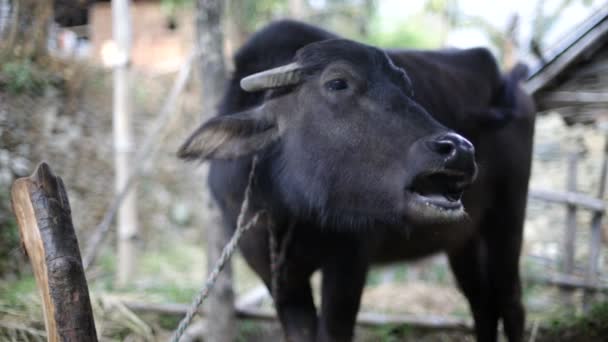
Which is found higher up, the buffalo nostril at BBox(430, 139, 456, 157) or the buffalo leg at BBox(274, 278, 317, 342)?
the buffalo nostril at BBox(430, 139, 456, 157)

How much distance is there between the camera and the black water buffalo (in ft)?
7.60

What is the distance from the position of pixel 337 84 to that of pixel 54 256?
1338mm

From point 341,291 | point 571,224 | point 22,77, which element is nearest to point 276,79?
point 341,291

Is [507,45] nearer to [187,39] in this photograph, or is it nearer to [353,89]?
[187,39]

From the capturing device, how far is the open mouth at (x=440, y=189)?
219 cm

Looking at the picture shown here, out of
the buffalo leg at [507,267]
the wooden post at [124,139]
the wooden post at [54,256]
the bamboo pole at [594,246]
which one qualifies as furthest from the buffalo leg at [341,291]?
the bamboo pole at [594,246]

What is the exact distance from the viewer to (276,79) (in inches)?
102

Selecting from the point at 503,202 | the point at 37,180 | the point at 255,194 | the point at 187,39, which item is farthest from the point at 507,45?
the point at 37,180

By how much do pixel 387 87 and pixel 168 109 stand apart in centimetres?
416

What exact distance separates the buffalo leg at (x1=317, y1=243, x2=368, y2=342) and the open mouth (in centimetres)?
70

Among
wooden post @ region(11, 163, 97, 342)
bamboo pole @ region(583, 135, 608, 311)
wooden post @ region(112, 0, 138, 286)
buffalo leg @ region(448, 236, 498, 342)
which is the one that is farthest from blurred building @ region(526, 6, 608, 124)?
wooden post @ region(112, 0, 138, 286)

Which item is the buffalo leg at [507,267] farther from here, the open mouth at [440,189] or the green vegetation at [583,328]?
the open mouth at [440,189]

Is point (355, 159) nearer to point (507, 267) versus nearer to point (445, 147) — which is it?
point (445, 147)

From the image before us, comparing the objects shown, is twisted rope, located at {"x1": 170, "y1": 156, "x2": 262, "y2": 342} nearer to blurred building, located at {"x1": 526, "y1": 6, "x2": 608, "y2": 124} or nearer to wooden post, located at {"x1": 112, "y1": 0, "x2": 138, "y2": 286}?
blurred building, located at {"x1": 526, "y1": 6, "x2": 608, "y2": 124}
